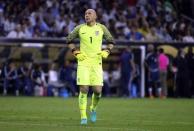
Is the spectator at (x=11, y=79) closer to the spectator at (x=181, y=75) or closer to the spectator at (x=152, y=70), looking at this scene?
the spectator at (x=152, y=70)

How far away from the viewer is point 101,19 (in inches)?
1451

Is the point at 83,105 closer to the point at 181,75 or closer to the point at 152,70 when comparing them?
the point at 152,70

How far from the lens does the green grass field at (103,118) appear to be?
1669 centimetres

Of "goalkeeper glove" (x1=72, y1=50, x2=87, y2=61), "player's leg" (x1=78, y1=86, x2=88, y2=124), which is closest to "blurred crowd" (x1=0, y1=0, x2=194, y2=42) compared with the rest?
"goalkeeper glove" (x1=72, y1=50, x2=87, y2=61)

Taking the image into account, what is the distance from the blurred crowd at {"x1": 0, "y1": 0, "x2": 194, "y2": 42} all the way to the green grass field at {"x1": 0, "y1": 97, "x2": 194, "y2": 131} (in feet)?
32.6

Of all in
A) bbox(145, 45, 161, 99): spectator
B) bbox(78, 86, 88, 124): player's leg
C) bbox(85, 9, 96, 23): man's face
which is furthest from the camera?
bbox(145, 45, 161, 99): spectator

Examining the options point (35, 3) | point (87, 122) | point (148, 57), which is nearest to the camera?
point (87, 122)

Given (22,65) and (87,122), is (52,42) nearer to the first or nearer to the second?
(22,65)

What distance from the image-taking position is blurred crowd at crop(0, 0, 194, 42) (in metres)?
35.8

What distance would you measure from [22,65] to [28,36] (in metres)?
1.31

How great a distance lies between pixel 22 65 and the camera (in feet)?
115

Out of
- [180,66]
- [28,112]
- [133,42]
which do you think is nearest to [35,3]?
[133,42]

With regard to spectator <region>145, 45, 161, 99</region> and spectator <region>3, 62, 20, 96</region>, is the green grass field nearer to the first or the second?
spectator <region>145, 45, 161, 99</region>

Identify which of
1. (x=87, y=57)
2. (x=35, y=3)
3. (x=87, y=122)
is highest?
(x=35, y=3)
